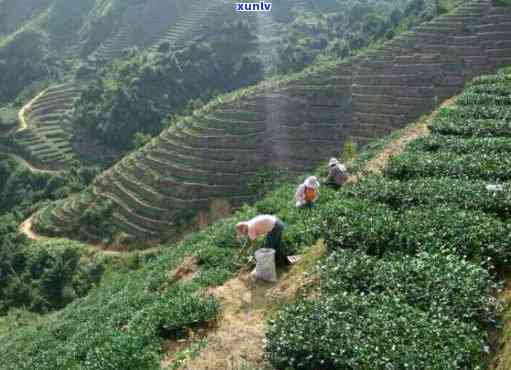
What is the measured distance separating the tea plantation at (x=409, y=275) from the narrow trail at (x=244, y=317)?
39 cm

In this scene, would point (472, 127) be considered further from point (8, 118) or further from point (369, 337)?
point (8, 118)

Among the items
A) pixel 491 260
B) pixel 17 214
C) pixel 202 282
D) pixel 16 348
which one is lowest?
pixel 17 214

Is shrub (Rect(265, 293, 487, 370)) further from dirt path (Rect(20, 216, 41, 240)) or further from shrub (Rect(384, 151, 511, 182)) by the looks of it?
dirt path (Rect(20, 216, 41, 240))

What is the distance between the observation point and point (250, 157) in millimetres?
30109

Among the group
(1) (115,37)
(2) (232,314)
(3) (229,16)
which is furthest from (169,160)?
(1) (115,37)

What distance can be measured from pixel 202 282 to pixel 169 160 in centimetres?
2376

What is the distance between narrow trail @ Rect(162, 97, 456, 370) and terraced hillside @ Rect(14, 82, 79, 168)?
45002 millimetres

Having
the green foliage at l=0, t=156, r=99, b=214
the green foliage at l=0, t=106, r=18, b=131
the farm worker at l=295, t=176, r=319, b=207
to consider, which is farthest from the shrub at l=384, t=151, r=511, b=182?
the green foliage at l=0, t=106, r=18, b=131

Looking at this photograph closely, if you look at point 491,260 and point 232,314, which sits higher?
point 491,260

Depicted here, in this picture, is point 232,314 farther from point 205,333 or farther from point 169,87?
point 169,87

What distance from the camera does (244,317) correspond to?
7.37 m

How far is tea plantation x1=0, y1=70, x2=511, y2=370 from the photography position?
5344mm

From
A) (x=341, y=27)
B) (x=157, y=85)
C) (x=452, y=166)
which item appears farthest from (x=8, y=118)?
(x=452, y=166)

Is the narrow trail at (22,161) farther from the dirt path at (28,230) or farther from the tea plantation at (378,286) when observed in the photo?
the tea plantation at (378,286)
